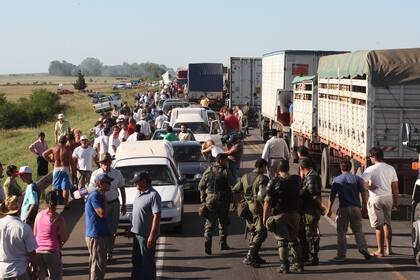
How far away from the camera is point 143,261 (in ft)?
33.0

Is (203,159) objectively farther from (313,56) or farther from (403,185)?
(313,56)

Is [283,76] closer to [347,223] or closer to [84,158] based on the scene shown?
[84,158]

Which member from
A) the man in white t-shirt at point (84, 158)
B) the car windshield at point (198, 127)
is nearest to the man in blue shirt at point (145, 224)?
the man in white t-shirt at point (84, 158)

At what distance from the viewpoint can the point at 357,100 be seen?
1719 centimetres

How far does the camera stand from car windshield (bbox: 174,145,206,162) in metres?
20.4

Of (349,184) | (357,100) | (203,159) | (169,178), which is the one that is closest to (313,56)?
(203,159)

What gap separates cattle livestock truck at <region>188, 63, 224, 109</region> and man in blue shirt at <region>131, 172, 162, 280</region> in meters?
49.1

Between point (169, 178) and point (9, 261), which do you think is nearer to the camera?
point (9, 261)

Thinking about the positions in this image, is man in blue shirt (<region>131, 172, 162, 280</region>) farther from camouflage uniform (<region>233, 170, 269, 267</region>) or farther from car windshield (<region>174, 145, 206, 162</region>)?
car windshield (<region>174, 145, 206, 162</region>)

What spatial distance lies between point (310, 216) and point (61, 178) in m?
7.17

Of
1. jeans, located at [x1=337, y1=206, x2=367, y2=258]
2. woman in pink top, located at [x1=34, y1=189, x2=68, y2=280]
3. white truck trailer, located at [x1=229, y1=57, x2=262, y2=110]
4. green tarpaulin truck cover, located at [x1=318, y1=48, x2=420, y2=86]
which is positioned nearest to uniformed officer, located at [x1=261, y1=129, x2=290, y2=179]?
green tarpaulin truck cover, located at [x1=318, y1=48, x2=420, y2=86]

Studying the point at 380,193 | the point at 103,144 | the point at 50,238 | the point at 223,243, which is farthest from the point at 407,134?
the point at 103,144

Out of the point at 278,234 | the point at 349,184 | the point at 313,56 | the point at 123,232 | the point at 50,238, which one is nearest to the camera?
the point at 50,238

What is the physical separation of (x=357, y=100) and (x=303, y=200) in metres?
5.97
